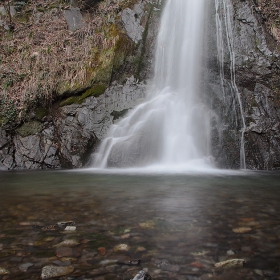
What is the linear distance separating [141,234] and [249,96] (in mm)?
8706

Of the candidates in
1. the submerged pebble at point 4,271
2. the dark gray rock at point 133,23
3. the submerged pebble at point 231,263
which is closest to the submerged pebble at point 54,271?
the submerged pebble at point 4,271

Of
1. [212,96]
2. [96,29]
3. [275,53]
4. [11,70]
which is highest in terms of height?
[96,29]

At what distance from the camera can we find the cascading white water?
8.77m

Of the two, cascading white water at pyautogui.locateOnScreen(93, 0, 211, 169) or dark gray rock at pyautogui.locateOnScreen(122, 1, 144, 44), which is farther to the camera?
dark gray rock at pyautogui.locateOnScreen(122, 1, 144, 44)

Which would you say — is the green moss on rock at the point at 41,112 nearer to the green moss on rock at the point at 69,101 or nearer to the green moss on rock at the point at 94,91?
the green moss on rock at the point at 69,101

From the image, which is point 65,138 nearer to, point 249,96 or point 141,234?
point 249,96

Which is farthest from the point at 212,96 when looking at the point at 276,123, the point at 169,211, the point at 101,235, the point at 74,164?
the point at 101,235

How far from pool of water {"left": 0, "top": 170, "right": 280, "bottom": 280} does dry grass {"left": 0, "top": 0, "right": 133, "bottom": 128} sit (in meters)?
6.58

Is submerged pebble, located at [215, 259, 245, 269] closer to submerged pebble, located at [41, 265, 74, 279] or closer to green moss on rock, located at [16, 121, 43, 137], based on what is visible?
submerged pebble, located at [41, 265, 74, 279]

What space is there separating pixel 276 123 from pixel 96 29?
27.0 feet

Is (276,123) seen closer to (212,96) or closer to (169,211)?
(212,96)

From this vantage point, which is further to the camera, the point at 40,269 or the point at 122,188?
the point at 122,188

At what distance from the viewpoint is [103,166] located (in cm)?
880

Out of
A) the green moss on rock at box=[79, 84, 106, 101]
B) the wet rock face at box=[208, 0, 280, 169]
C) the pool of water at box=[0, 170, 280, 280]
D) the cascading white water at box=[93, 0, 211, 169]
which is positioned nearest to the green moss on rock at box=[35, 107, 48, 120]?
the green moss on rock at box=[79, 84, 106, 101]
